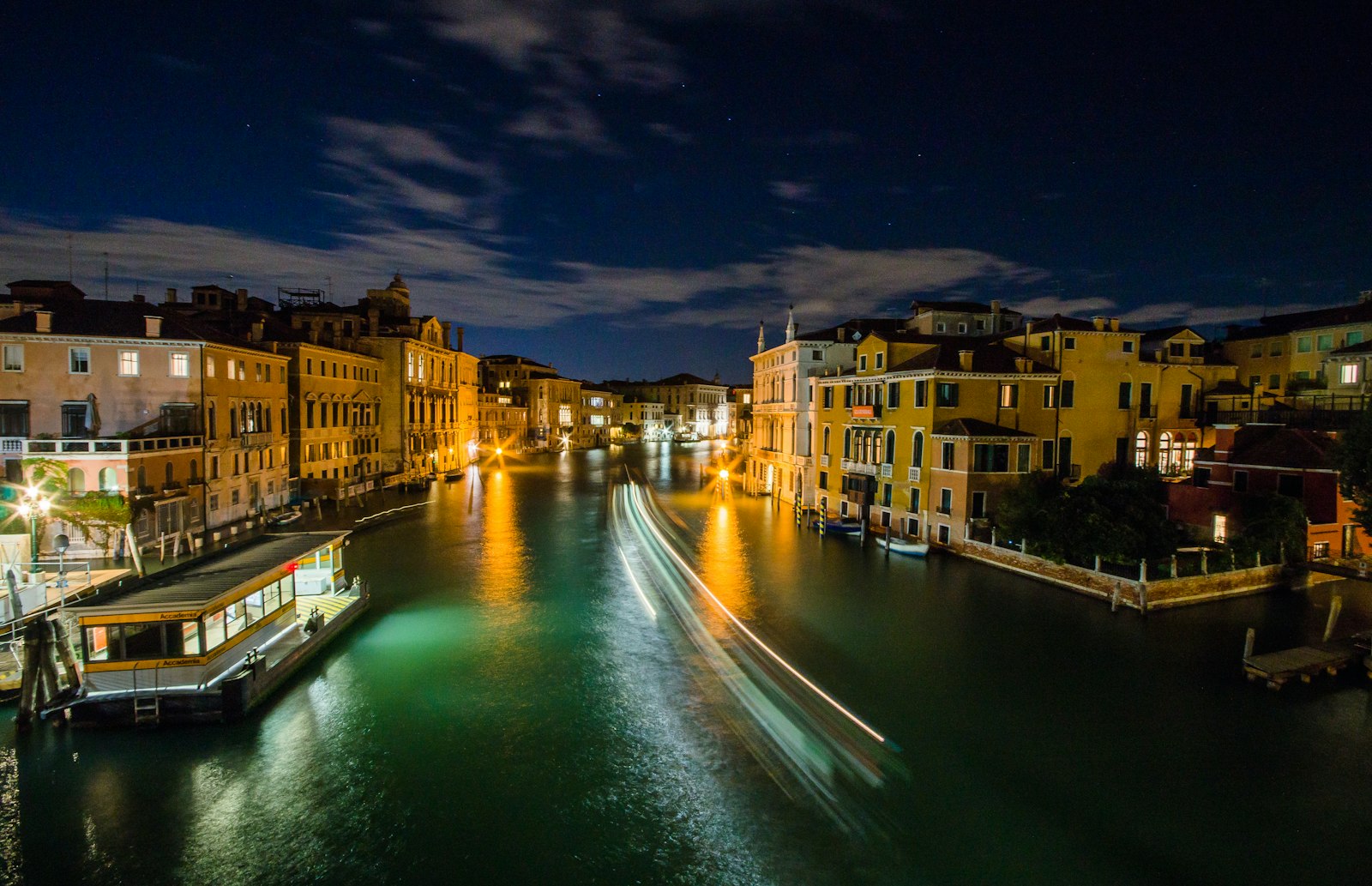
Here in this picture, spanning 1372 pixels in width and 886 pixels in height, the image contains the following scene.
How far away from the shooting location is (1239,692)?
13906mm

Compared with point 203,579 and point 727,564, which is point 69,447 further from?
point 727,564

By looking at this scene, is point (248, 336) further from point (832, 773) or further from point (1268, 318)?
point (1268, 318)

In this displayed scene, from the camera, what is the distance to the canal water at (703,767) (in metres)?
8.88

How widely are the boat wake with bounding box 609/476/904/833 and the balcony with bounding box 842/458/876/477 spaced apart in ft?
38.0

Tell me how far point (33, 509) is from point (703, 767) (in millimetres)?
21503

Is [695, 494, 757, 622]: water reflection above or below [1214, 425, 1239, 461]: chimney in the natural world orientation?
below

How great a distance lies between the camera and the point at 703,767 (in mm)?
11000

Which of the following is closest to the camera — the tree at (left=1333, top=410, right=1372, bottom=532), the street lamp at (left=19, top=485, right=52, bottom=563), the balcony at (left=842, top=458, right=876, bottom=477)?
the tree at (left=1333, top=410, right=1372, bottom=532)

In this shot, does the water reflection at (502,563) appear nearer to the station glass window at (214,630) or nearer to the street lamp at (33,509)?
the station glass window at (214,630)

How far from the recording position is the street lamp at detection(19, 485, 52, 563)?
1902 centimetres

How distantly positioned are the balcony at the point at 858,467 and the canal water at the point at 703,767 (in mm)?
11623

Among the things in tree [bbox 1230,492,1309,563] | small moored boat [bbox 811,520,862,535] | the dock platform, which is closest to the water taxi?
the dock platform

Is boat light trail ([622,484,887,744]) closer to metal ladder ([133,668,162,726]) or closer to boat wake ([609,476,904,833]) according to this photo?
boat wake ([609,476,904,833])

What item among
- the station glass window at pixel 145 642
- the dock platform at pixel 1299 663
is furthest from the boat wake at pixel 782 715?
the station glass window at pixel 145 642
